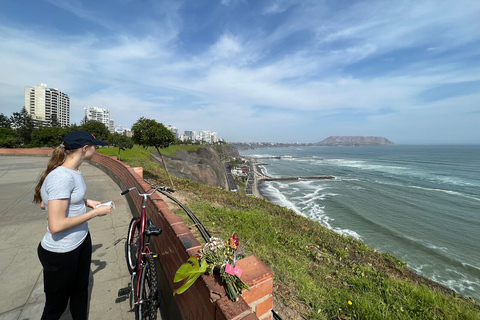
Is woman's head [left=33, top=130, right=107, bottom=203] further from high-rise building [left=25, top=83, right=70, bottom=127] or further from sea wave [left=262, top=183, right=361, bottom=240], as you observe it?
high-rise building [left=25, top=83, right=70, bottom=127]

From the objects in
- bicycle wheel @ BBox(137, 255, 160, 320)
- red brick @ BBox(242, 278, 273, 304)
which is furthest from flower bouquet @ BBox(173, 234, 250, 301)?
bicycle wheel @ BBox(137, 255, 160, 320)

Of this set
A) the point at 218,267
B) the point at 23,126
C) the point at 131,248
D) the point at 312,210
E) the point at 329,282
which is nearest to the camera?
the point at 218,267

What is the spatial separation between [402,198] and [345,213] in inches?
547

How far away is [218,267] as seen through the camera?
1638 mm

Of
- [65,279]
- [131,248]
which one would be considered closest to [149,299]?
[65,279]

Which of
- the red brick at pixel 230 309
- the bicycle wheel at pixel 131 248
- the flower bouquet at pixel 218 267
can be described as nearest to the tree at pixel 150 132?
the bicycle wheel at pixel 131 248

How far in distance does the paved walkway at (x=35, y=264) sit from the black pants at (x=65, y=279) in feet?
2.31

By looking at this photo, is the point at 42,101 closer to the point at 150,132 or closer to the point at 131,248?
the point at 150,132

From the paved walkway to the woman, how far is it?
105 cm

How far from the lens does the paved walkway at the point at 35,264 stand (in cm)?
258

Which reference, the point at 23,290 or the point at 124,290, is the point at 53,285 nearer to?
the point at 124,290

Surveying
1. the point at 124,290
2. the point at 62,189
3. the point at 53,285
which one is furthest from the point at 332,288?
the point at 62,189

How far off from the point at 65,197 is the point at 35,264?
3.11 meters

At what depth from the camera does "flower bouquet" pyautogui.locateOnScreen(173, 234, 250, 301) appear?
1490mm
